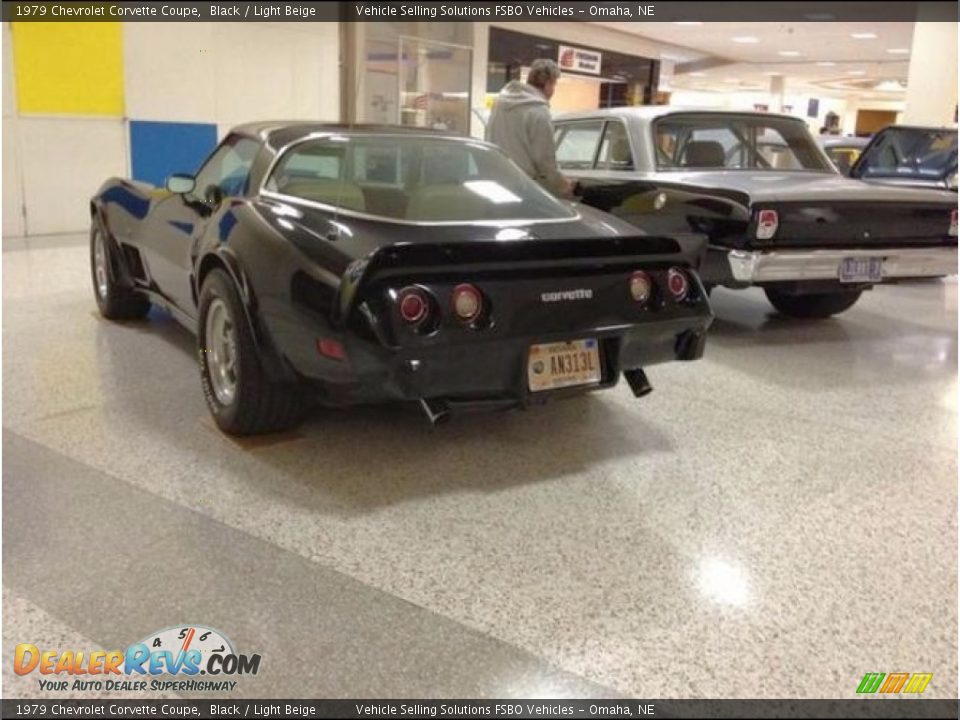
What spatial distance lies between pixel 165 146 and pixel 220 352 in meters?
7.45

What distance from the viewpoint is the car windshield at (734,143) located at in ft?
17.6

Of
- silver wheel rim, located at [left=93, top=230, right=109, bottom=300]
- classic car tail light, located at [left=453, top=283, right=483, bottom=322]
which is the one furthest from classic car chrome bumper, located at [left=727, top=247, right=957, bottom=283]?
silver wheel rim, located at [left=93, top=230, right=109, bottom=300]

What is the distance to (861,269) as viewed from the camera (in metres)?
4.76

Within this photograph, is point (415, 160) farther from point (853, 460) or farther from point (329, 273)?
point (853, 460)

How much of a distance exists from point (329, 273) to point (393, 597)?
105 centimetres

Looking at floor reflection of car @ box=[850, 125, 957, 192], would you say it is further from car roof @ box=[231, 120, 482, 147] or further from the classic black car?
car roof @ box=[231, 120, 482, 147]

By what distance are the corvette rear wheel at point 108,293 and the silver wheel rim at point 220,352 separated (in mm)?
1742

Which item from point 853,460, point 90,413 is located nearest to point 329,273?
point 90,413

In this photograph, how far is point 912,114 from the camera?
1173cm

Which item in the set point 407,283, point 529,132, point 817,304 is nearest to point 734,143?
point 817,304

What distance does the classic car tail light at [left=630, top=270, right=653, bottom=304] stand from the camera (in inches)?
118

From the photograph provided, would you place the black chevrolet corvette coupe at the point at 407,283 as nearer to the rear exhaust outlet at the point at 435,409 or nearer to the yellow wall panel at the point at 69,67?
the rear exhaust outlet at the point at 435,409

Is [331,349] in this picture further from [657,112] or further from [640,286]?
[657,112]

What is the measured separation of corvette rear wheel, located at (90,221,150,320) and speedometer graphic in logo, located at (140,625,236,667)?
322 cm
